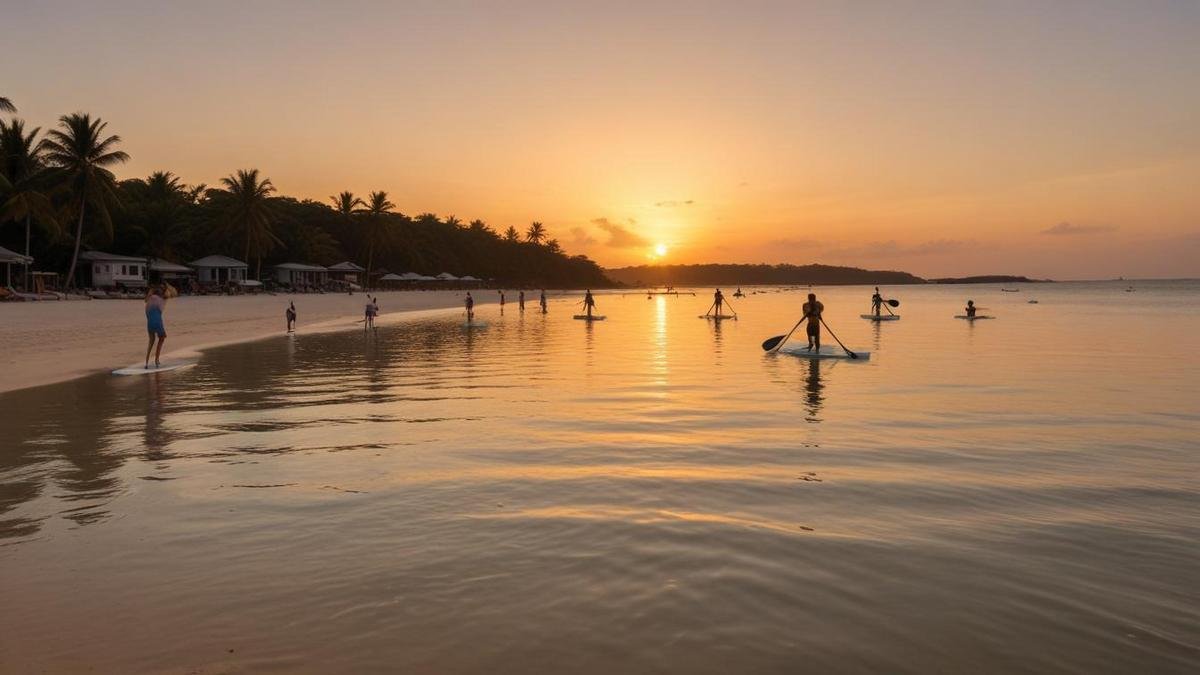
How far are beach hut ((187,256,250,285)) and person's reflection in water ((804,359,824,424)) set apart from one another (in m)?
68.2

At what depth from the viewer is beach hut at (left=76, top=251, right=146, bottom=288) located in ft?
211

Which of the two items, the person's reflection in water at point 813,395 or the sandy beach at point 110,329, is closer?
the person's reflection in water at point 813,395

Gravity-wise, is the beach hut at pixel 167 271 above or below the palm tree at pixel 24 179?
below

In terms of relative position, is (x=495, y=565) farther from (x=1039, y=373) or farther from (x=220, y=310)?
(x=220, y=310)

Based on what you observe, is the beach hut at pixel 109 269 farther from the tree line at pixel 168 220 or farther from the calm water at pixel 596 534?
the calm water at pixel 596 534

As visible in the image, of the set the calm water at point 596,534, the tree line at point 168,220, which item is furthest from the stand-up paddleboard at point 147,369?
the tree line at point 168,220

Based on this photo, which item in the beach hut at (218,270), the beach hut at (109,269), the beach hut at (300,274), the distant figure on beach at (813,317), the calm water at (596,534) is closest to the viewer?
the calm water at (596,534)

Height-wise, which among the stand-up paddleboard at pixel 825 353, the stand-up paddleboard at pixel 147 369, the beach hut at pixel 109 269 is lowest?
the stand-up paddleboard at pixel 147 369

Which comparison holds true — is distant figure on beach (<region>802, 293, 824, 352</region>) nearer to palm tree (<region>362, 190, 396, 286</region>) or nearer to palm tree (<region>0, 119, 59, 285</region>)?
palm tree (<region>0, 119, 59, 285</region>)

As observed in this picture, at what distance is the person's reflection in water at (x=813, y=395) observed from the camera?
45.3 ft

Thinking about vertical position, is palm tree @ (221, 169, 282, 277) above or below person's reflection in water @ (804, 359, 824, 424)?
above

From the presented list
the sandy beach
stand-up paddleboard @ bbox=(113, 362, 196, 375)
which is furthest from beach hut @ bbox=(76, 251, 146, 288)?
stand-up paddleboard @ bbox=(113, 362, 196, 375)

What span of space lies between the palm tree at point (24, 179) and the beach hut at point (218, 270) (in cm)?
1541

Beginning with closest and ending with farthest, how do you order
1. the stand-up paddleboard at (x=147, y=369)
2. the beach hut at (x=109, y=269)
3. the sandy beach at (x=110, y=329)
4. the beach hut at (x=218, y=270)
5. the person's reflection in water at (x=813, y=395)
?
the person's reflection in water at (x=813, y=395) → the stand-up paddleboard at (x=147, y=369) → the sandy beach at (x=110, y=329) → the beach hut at (x=109, y=269) → the beach hut at (x=218, y=270)
